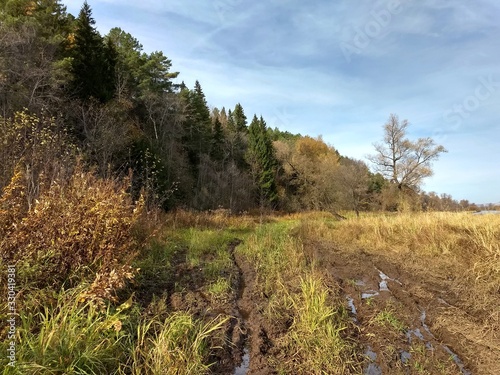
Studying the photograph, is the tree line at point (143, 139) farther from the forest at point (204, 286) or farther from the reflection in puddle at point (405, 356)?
the reflection in puddle at point (405, 356)

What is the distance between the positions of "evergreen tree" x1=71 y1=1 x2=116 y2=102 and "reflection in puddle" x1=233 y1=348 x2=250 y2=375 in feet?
63.7

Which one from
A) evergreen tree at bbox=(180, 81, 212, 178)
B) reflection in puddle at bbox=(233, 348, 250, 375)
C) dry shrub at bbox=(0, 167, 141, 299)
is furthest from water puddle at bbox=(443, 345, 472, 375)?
evergreen tree at bbox=(180, 81, 212, 178)

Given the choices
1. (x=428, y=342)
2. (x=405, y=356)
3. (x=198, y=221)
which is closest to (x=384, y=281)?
(x=428, y=342)

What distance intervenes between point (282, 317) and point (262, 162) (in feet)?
126

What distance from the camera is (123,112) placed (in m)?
22.6

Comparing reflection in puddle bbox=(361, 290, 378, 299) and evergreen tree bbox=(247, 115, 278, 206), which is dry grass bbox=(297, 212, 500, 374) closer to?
reflection in puddle bbox=(361, 290, 378, 299)

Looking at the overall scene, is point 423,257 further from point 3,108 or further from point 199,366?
point 3,108

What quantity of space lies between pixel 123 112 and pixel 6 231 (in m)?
20.8

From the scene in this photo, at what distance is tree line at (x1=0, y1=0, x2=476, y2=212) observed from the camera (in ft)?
33.4

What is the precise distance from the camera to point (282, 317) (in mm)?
→ 4238

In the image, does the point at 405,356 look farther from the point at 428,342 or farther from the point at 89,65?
the point at 89,65

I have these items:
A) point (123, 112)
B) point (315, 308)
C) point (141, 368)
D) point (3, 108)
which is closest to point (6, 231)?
point (141, 368)

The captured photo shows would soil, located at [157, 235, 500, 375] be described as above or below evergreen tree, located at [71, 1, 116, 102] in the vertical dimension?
below

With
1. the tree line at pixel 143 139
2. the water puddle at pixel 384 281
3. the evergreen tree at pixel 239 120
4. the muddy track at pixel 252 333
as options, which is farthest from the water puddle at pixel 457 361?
the evergreen tree at pixel 239 120
